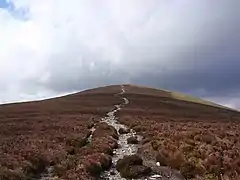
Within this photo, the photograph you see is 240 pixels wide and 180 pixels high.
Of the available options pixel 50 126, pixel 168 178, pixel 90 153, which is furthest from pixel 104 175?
pixel 50 126

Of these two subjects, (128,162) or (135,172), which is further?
(128,162)

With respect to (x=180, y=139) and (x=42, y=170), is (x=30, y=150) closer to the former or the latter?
(x=42, y=170)

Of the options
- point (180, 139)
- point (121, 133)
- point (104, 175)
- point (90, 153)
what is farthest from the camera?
point (121, 133)

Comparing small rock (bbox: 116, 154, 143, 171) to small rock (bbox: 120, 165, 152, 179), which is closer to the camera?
small rock (bbox: 120, 165, 152, 179)

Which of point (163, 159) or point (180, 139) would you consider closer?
point (163, 159)

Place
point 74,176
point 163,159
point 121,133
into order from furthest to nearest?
point 121,133 < point 163,159 < point 74,176

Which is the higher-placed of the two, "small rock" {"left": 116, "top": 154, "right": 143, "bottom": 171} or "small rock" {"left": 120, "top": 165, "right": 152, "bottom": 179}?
"small rock" {"left": 116, "top": 154, "right": 143, "bottom": 171}

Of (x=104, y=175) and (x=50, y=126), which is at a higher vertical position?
(x=50, y=126)

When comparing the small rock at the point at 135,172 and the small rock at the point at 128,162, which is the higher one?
the small rock at the point at 128,162

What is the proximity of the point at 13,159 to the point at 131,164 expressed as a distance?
7922 millimetres

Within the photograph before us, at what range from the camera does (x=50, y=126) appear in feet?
177

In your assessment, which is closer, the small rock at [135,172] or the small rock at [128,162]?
the small rock at [135,172]

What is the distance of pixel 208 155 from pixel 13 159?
43.0ft

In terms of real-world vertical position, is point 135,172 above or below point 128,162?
below
